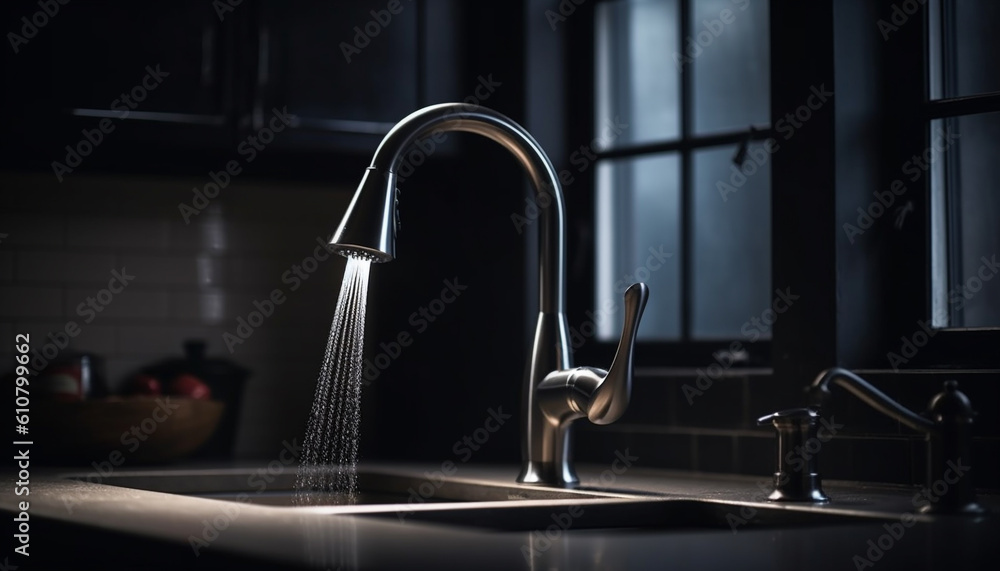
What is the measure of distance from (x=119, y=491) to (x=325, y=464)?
0.70m

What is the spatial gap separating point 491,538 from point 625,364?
584 millimetres

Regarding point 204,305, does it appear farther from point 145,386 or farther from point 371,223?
point 371,223

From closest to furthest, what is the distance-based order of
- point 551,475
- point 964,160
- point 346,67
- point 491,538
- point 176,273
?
point 491,538 → point 551,475 → point 964,160 → point 346,67 → point 176,273

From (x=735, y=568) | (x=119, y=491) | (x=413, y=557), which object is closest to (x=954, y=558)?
(x=735, y=568)

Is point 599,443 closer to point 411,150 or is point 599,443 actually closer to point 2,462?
point 411,150

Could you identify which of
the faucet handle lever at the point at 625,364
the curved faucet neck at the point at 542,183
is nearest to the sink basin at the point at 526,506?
the faucet handle lever at the point at 625,364

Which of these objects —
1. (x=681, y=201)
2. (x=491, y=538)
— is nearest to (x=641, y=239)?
(x=681, y=201)

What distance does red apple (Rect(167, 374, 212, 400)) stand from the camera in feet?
7.90

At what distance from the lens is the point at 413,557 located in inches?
39.9

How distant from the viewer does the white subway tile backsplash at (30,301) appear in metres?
2.44

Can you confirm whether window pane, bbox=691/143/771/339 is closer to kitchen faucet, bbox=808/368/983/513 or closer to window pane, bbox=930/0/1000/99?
window pane, bbox=930/0/1000/99

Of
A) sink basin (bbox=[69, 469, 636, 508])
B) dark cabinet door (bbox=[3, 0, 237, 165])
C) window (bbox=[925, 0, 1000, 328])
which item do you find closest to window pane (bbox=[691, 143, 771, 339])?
window (bbox=[925, 0, 1000, 328])

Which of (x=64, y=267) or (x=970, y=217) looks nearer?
(x=970, y=217)

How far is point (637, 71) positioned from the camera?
2.39 metres
